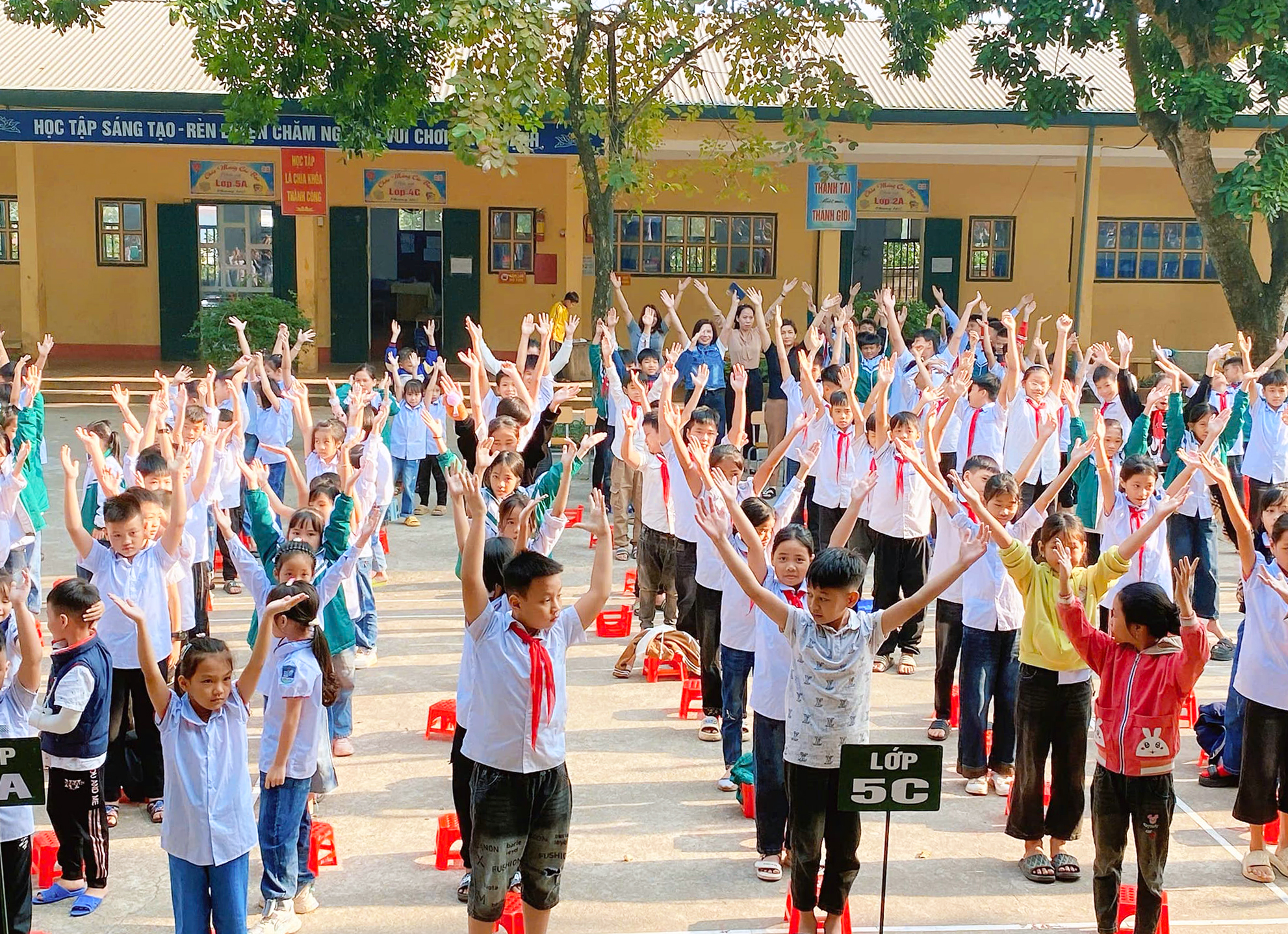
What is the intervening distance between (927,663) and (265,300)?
12.2 metres

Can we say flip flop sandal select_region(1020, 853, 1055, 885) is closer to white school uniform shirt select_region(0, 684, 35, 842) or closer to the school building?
white school uniform shirt select_region(0, 684, 35, 842)

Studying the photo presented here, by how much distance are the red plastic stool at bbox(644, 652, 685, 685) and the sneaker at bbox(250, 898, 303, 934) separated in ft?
10.9

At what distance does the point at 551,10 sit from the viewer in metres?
14.3

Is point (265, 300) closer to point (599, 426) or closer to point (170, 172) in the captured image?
point (170, 172)

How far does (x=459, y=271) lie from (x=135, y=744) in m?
15.4

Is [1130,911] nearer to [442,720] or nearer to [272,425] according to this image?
[442,720]

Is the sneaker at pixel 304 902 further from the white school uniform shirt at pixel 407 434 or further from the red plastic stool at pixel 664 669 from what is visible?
the white school uniform shirt at pixel 407 434

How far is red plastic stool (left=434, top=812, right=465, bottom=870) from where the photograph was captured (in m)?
5.61

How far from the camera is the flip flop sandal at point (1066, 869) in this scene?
555 cm

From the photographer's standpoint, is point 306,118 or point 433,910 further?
point 306,118

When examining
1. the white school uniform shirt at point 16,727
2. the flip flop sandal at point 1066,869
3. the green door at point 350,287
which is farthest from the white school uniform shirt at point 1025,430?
the green door at point 350,287

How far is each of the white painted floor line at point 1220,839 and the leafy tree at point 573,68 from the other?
33.4 ft

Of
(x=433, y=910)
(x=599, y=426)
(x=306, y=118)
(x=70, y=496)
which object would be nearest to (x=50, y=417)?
(x=306, y=118)

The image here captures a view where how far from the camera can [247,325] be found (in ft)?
58.2
